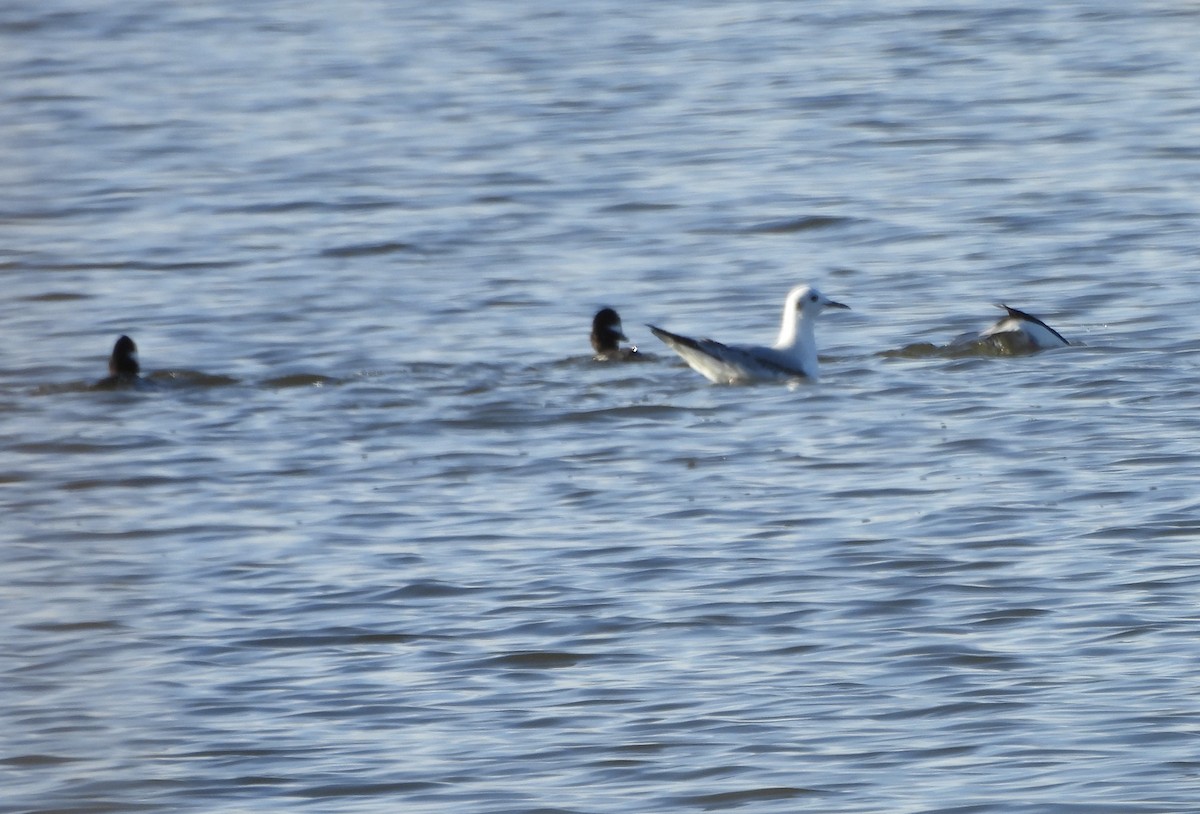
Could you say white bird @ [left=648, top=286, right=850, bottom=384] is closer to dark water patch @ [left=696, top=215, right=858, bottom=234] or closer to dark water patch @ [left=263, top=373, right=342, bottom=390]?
dark water patch @ [left=263, top=373, right=342, bottom=390]

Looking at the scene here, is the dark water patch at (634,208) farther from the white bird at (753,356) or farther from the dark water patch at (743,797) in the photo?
the dark water patch at (743,797)

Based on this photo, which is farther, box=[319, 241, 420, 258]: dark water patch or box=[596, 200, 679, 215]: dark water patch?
box=[596, 200, 679, 215]: dark water patch

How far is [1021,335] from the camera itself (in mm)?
13258

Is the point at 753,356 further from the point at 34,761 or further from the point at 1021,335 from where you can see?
the point at 34,761

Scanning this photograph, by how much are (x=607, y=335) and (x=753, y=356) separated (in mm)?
1042

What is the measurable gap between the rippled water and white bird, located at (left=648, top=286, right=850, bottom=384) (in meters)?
0.17

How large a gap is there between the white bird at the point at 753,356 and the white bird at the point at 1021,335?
106cm

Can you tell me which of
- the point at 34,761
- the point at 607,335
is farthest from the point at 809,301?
the point at 34,761

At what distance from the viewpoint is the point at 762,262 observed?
16.9 meters

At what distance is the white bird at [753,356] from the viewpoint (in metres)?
13.2

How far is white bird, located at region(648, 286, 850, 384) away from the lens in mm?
13250

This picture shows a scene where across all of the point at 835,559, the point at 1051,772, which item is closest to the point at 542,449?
the point at 835,559

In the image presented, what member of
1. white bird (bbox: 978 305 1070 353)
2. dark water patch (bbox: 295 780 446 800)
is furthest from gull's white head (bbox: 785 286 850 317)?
dark water patch (bbox: 295 780 446 800)

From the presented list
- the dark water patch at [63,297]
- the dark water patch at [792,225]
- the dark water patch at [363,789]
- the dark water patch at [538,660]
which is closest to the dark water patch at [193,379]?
the dark water patch at [63,297]
